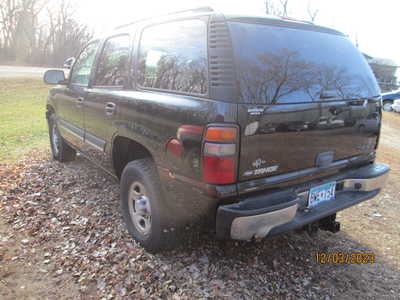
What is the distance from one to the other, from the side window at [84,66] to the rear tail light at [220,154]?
7.68ft

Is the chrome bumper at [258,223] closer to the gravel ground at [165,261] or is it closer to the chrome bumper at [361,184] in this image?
the gravel ground at [165,261]

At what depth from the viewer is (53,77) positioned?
14.3ft

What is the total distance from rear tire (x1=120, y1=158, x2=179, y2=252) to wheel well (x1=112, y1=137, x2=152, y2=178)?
208 millimetres

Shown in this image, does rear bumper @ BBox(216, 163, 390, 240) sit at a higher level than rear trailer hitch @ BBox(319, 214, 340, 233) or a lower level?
higher

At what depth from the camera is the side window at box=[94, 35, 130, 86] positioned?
3.03m

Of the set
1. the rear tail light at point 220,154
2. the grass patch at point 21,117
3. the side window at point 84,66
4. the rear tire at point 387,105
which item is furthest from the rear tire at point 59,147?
the rear tire at point 387,105

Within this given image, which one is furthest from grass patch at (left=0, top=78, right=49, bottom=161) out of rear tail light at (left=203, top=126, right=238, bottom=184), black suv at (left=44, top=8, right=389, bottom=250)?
rear tail light at (left=203, top=126, right=238, bottom=184)

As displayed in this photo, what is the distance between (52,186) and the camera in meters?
4.14

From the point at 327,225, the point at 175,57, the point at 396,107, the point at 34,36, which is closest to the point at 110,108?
the point at 175,57

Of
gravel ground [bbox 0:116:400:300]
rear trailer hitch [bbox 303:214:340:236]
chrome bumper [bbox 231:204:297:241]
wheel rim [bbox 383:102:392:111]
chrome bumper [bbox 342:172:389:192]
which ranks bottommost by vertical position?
gravel ground [bbox 0:116:400:300]

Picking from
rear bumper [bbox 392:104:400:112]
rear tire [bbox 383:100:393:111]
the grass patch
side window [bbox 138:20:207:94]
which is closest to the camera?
side window [bbox 138:20:207:94]

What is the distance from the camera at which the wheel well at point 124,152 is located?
2953 mm
